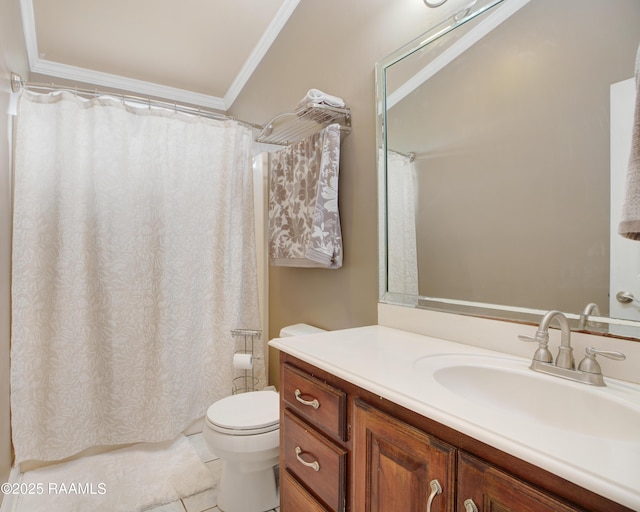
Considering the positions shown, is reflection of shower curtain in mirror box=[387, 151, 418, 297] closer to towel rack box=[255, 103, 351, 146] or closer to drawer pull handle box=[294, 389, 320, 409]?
towel rack box=[255, 103, 351, 146]

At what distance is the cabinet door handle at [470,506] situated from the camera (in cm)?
60

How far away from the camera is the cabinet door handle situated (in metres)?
0.60

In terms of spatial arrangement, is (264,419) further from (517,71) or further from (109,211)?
(517,71)

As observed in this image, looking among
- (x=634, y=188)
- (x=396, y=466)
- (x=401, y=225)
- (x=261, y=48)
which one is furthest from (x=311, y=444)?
(x=261, y=48)

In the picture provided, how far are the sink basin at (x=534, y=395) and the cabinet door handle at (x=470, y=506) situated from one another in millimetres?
150

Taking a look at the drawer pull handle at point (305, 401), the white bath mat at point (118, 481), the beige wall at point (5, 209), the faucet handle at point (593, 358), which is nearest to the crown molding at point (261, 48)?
the beige wall at point (5, 209)

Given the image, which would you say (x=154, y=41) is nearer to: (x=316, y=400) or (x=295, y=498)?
(x=316, y=400)

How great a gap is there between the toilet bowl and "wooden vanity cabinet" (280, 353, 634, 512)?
322 millimetres

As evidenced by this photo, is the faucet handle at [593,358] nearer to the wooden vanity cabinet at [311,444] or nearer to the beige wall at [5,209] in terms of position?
the wooden vanity cabinet at [311,444]

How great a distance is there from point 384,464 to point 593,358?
20.6 inches

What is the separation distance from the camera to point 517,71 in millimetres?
1043

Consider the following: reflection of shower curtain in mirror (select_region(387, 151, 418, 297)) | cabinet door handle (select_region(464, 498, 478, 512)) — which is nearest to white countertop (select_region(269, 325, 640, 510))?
cabinet door handle (select_region(464, 498, 478, 512))

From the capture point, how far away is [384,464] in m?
0.79

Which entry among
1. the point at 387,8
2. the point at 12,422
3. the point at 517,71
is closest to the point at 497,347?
the point at 517,71
